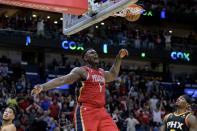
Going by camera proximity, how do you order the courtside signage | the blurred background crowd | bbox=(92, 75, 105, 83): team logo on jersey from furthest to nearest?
the blurred background crowd, bbox=(92, 75, 105, 83): team logo on jersey, the courtside signage

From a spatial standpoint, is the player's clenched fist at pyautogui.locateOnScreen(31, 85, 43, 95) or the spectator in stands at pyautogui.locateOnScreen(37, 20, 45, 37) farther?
the spectator in stands at pyautogui.locateOnScreen(37, 20, 45, 37)

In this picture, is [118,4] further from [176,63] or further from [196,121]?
[176,63]

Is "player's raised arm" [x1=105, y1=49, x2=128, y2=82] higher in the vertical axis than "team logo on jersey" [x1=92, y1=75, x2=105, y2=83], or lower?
higher

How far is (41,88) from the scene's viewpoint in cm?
615

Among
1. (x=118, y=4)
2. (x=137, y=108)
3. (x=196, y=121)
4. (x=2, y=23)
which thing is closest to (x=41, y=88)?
(x=118, y=4)

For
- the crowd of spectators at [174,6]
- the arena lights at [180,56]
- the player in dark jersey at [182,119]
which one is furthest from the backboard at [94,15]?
the crowd of spectators at [174,6]

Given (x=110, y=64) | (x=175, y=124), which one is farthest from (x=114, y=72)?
(x=110, y=64)

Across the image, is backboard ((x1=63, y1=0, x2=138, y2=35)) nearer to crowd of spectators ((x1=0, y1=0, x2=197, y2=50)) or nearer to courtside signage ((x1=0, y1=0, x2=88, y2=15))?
courtside signage ((x1=0, y1=0, x2=88, y2=15))

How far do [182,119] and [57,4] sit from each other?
8.90 feet

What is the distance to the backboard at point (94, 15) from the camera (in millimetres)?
6977

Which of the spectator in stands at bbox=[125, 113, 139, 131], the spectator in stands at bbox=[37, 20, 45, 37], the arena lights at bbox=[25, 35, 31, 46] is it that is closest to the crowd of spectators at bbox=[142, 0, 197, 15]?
the spectator in stands at bbox=[37, 20, 45, 37]

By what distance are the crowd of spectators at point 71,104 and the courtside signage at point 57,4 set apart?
7.25m

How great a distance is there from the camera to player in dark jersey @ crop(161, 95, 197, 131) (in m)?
7.53

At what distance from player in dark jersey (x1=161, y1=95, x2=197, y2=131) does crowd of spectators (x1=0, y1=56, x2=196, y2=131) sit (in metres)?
6.62
